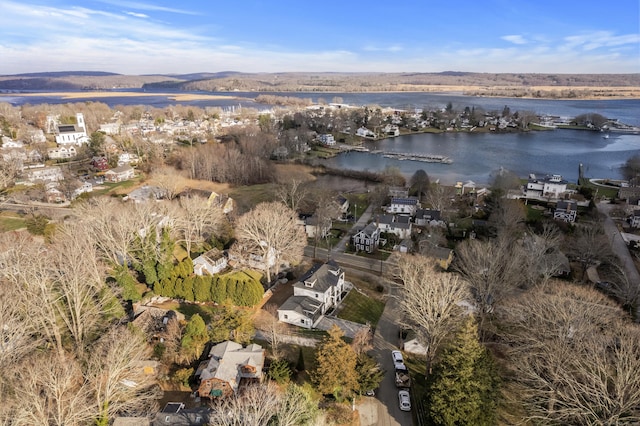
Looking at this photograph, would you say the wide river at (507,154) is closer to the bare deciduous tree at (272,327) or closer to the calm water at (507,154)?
the calm water at (507,154)

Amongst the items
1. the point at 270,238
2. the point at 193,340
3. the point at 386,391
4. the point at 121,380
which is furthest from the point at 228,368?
the point at 270,238

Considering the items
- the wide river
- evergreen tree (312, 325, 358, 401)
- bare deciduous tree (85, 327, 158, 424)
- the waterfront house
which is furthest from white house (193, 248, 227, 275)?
the wide river

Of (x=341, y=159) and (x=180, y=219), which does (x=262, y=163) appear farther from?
(x=180, y=219)

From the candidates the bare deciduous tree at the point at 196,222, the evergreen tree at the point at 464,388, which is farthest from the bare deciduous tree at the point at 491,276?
the bare deciduous tree at the point at 196,222

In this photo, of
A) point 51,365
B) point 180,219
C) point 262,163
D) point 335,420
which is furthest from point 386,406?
point 262,163

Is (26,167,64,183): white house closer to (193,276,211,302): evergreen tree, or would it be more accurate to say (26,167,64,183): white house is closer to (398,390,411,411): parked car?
(193,276,211,302): evergreen tree

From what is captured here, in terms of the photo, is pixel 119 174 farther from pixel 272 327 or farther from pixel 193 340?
pixel 272 327
